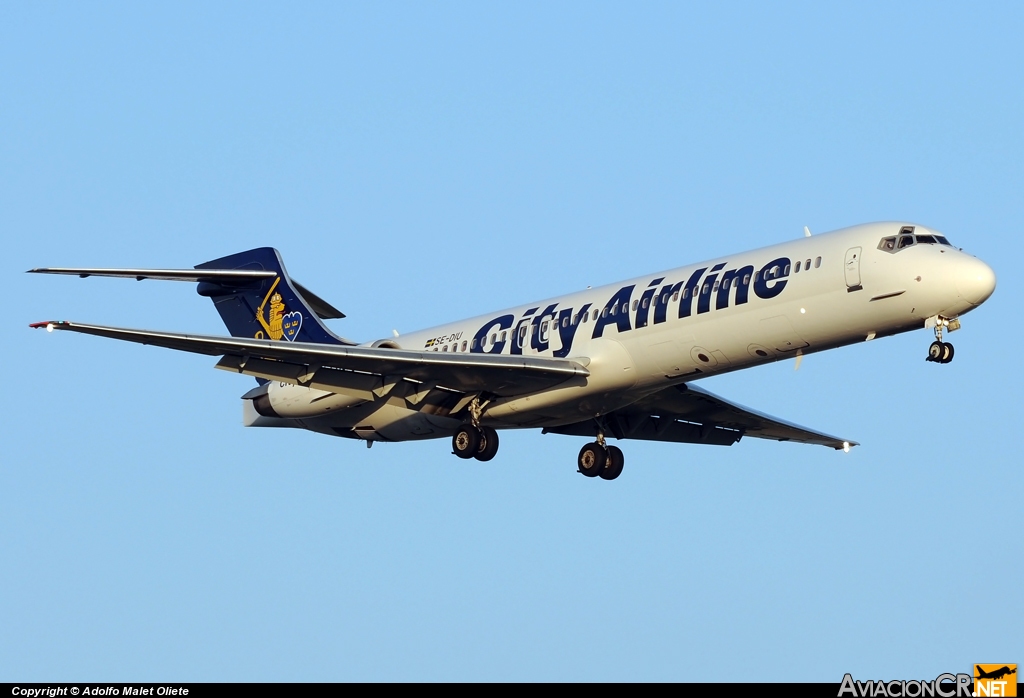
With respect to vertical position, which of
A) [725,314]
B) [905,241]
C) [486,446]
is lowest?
[486,446]

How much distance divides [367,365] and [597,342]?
15.6 feet

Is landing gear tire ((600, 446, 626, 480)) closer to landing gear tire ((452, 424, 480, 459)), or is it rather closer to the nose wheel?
landing gear tire ((452, 424, 480, 459))

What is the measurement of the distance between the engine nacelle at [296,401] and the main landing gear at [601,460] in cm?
530

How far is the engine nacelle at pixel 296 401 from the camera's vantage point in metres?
35.4

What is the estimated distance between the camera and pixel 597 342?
32.3 meters

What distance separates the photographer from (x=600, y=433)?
36.4m

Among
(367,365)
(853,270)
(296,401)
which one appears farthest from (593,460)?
(853,270)

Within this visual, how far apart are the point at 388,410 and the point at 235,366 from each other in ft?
13.3

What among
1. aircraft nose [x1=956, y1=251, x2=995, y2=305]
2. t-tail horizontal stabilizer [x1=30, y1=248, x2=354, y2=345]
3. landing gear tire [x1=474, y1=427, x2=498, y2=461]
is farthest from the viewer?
t-tail horizontal stabilizer [x1=30, y1=248, x2=354, y2=345]

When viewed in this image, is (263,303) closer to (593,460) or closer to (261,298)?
(261,298)

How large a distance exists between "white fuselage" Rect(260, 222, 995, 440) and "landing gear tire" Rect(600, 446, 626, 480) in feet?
7.22

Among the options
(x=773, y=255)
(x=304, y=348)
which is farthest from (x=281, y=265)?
(x=773, y=255)

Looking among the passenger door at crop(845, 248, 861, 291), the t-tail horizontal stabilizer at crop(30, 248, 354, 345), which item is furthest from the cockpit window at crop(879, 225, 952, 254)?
the t-tail horizontal stabilizer at crop(30, 248, 354, 345)

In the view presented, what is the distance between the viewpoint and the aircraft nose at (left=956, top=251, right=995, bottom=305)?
94.0 ft
